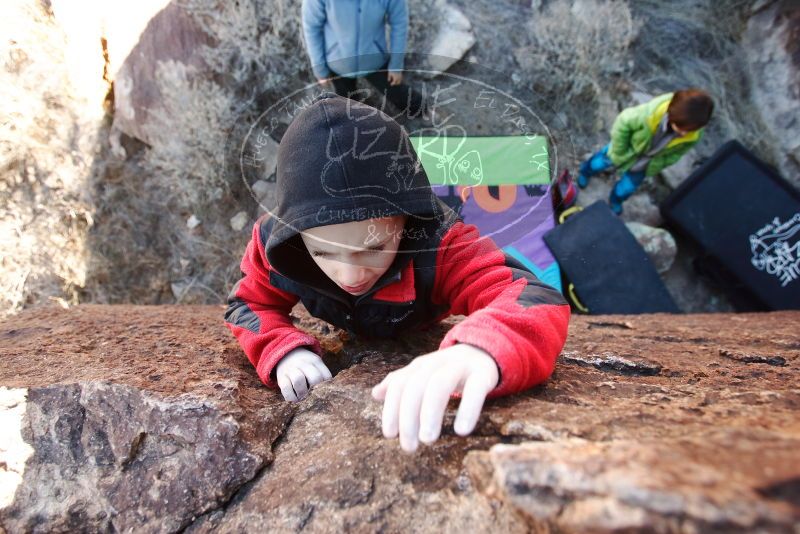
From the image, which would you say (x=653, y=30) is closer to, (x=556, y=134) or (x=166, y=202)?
(x=556, y=134)

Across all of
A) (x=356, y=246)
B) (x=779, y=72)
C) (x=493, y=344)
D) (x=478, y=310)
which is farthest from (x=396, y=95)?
(x=779, y=72)

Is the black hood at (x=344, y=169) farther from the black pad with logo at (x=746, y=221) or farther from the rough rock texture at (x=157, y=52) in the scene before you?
the black pad with logo at (x=746, y=221)

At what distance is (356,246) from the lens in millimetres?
1009

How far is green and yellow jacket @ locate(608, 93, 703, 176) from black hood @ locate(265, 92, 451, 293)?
275 cm

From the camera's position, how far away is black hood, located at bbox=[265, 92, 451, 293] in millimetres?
959

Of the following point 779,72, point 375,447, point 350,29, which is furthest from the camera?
point 779,72

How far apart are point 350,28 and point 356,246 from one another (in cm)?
162

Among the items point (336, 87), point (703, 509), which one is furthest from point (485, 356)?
point (336, 87)

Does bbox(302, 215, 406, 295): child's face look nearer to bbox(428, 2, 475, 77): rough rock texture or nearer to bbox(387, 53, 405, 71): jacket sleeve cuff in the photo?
bbox(387, 53, 405, 71): jacket sleeve cuff

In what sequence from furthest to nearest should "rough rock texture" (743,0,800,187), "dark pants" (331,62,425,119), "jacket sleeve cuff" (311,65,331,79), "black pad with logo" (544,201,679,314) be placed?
1. "rough rock texture" (743,0,800,187)
2. "black pad with logo" (544,201,679,314)
3. "jacket sleeve cuff" (311,65,331,79)
4. "dark pants" (331,62,425,119)

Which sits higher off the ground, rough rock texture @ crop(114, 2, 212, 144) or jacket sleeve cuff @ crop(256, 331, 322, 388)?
rough rock texture @ crop(114, 2, 212, 144)

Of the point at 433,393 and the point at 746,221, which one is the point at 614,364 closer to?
the point at 433,393

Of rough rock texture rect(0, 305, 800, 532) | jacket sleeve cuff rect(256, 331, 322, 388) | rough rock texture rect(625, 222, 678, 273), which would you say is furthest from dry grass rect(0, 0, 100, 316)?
rough rock texture rect(625, 222, 678, 273)

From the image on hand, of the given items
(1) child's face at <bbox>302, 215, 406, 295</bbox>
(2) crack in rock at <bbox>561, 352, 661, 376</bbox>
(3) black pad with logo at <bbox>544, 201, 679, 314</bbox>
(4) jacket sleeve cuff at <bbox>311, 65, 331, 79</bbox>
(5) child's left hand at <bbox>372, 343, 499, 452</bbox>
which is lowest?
(3) black pad with logo at <bbox>544, 201, 679, 314</bbox>
